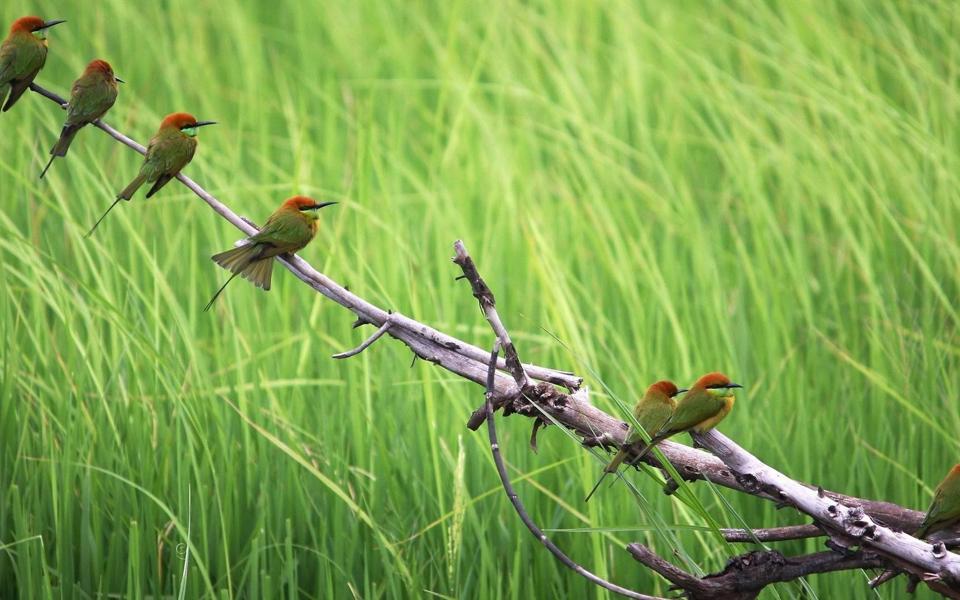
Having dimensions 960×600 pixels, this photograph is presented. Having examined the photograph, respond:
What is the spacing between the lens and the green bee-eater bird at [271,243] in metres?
1.51

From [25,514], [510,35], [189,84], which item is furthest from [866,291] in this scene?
[189,84]

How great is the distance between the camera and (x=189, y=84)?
518 centimetres

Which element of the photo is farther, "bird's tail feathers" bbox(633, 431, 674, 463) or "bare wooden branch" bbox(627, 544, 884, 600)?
"bare wooden branch" bbox(627, 544, 884, 600)

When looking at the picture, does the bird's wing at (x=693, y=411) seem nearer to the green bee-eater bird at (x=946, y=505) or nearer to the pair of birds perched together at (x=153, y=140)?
the green bee-eater bird at (x=946, y=505)

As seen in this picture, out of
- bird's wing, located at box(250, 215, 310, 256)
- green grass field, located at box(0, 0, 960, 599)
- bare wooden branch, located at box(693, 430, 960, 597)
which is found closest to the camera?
bare wooden branch, located at box(693, 430, 960, 597)

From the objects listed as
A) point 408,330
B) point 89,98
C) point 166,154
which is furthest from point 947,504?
point 89,98

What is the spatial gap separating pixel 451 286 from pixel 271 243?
2.23m

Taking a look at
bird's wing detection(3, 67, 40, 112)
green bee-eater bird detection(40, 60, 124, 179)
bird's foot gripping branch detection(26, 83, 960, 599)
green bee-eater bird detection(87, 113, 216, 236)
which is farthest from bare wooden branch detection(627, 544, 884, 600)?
bird's wing detection(3, 67, 40, 112)

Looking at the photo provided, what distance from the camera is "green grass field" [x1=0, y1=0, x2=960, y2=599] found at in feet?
8.86

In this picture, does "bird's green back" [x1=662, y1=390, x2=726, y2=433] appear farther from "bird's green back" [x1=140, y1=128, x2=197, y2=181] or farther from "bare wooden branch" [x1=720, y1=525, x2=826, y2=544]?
"bird's green back" [x1=140, y1=128, x2=197, y2=181]

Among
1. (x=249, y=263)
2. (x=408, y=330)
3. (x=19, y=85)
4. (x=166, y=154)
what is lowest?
(x=408, y=330)

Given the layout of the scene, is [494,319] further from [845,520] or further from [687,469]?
[845,520]

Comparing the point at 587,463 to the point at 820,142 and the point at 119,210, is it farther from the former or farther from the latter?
the point at 820,142

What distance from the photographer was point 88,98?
1.56 meters
